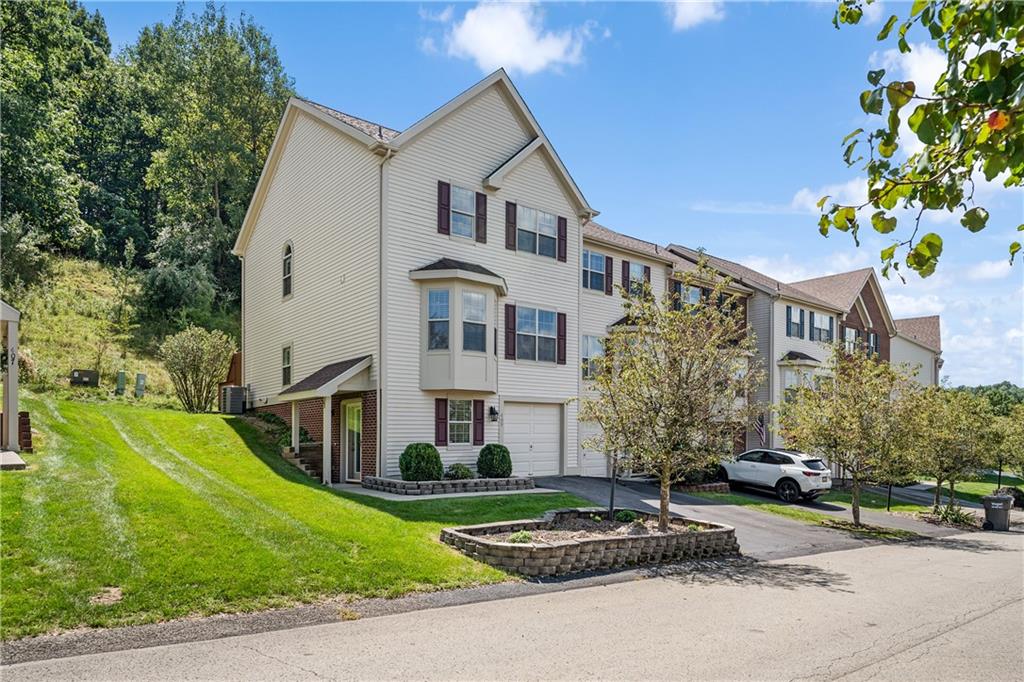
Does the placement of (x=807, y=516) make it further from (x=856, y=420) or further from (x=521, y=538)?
(x=521, y=538)

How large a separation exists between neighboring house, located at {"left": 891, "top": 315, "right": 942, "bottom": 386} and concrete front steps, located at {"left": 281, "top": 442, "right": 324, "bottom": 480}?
3682cm

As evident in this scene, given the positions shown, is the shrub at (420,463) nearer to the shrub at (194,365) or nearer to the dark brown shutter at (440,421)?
the dark brown shutter at (440,421)

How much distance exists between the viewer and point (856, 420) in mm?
17609

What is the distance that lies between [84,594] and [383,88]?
14234 millimetres

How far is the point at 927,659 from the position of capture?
7172 mm

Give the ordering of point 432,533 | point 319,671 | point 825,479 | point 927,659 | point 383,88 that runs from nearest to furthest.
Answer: point 319,671
point 927,659
point 432,533
point 383,88
point 825,479

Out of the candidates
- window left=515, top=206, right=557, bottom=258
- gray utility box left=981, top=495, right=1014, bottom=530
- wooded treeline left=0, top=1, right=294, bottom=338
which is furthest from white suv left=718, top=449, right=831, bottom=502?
wooded treeline left=0, top=1, right=294, bottom=338

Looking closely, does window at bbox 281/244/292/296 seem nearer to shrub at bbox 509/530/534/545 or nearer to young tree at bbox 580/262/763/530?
young tree at bbox 580/262/763/530

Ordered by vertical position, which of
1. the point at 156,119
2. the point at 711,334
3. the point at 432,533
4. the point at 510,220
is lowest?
the point at 432,533

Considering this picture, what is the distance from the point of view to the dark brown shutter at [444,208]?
63.0ft

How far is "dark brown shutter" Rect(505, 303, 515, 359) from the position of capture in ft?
66.9

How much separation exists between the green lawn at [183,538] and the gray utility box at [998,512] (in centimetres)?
1450

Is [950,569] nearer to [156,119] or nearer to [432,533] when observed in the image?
[432,533]

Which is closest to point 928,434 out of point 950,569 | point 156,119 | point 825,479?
point 825,479
